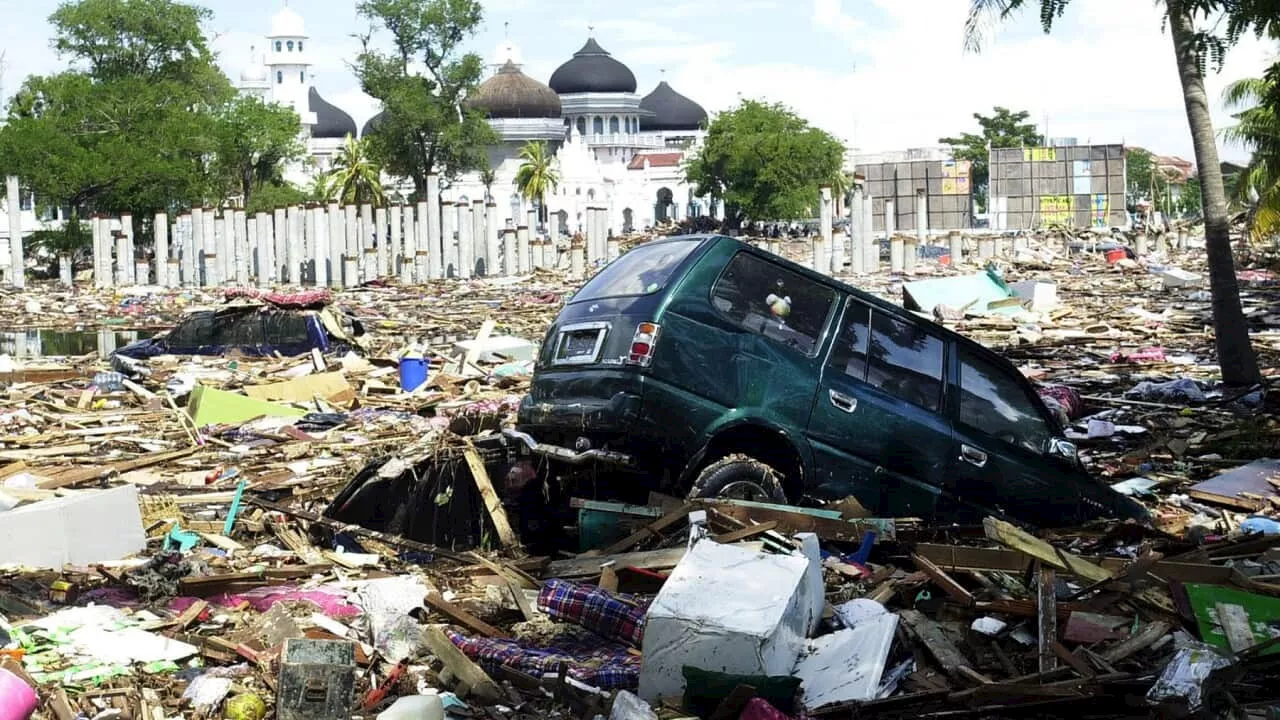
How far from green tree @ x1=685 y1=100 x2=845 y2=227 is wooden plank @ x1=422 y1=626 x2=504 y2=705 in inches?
3041

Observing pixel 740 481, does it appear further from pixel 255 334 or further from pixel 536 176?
pixel 536 176

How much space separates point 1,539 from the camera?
314 inches

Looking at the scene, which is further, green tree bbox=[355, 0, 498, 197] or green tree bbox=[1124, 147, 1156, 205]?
green tree bbox=[1124, 147, 1156, 205]

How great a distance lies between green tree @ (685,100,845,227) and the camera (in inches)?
3270

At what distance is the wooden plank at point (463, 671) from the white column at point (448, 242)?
51366 millimetres

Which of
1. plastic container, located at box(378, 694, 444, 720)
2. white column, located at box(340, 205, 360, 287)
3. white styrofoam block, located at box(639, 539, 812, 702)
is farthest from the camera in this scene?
white column, located at box(340, 205, 360, 287)

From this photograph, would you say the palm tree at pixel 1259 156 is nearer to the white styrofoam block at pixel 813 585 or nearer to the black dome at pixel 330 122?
the white styrofoam block at pixel 813 585

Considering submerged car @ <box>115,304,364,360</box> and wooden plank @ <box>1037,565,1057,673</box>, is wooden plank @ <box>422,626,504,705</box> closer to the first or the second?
wooden plank @ <box>1037,565,1057,673</box>

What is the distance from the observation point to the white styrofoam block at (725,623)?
555 cm

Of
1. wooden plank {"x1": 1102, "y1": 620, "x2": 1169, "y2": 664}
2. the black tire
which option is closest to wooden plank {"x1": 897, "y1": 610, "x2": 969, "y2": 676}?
wooden plank {"x1": 1102, "y1": 620, "x2": 1169, "y2": 664}

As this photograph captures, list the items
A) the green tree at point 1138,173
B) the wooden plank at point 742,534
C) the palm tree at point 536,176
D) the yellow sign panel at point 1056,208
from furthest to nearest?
the green tree at point 1138,173
the palm tree at point 536,176
the yellow sign panel at point 1056,208
the wooden plank at point 742,534

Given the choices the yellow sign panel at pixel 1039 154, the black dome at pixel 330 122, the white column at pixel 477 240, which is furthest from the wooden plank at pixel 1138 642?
the black dome at pixel 330 122

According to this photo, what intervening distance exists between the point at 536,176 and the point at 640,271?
304 feet

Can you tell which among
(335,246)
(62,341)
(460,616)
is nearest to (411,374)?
(460,616)
